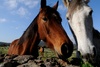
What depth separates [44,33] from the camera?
28.7ft

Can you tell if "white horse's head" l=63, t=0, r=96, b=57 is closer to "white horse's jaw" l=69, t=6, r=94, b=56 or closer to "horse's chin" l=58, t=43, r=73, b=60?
"white horse's jaw" l=69, t=6, r=94, b=56

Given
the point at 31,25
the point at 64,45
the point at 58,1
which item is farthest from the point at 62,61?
the point at 58,1

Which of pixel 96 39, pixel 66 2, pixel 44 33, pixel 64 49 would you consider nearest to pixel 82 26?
pixel 96 39

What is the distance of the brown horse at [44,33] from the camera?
809 cm

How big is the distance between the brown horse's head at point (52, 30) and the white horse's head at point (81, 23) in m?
0.50

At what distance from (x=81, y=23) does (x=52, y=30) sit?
107 cm

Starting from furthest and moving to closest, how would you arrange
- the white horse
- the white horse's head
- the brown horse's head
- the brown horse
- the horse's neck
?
the horse's neck
the brown horse
the white horse's head
the brown horse's head
the white horse

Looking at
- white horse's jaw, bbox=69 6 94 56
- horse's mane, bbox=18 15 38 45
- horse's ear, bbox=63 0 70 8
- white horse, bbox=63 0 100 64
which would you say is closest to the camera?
white horse, bbox=63 0 100 64

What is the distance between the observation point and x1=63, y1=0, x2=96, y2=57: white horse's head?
7.59m

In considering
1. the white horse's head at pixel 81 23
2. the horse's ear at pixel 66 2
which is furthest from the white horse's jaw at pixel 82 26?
the horse's ear at pixel 66 2

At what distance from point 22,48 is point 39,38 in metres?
0.77

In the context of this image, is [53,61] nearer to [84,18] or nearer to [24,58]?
[24,58]

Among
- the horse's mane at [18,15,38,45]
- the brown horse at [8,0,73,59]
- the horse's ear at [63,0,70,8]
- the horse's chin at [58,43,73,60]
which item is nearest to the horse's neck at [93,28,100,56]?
the brown horse at [8,0,73,59]

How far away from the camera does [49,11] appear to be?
8742mm
